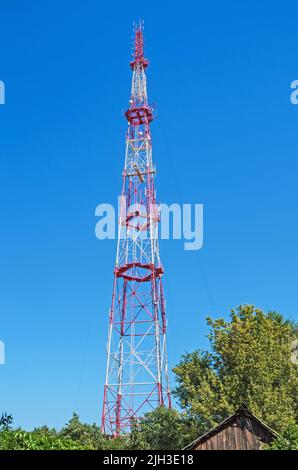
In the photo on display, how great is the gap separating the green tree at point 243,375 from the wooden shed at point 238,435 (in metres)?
4.76

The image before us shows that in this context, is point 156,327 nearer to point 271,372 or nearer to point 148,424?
point 148,424

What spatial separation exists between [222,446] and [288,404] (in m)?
6.80

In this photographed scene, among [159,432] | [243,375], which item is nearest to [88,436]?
[159,432]

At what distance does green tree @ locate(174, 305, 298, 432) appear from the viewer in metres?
23.1

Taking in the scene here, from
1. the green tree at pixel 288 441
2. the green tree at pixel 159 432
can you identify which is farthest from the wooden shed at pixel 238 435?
the green tree at pixel 159 432

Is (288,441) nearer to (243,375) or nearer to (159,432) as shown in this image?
(243,375)

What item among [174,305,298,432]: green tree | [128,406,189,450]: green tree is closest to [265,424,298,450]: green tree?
[174,305,298,432]: green tree

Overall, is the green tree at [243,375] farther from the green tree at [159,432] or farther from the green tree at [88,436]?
the green tree at [88,436]

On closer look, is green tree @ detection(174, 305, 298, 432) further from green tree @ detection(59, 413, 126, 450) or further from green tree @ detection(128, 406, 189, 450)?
green tree @ detection(59, 413, 126, 450)

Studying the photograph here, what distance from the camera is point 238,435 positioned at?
18.0 meters

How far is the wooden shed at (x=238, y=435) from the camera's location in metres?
17.7

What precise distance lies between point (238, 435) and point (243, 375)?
6292mm

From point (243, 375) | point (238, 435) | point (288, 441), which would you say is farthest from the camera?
point (243, 375)
